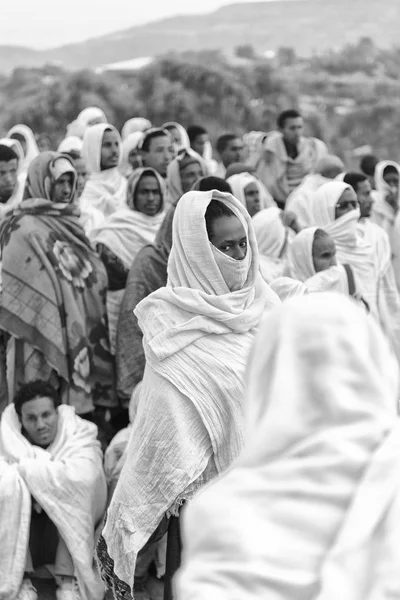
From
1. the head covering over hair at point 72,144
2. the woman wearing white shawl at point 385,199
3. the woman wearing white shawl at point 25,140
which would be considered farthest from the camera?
the woman wearing white shawl at point 25,140

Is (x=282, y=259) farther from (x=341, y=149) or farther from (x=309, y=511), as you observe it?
(x=341, y=149)

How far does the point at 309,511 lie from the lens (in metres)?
2.87

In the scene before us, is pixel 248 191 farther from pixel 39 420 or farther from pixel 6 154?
pixel 39 420

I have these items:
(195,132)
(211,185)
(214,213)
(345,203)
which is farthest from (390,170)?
(214,213)

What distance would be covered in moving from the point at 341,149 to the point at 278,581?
37084mm

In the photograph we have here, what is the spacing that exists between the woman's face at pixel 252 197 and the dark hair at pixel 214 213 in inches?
144

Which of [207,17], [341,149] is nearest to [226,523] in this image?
[341,149]

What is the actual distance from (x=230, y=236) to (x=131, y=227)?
2958mm

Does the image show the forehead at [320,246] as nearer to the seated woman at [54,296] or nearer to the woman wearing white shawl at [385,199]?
the seated woman at [54,296]

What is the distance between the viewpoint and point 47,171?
8.20m

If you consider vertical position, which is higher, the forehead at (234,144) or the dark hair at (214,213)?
the dark hair at (214,213)

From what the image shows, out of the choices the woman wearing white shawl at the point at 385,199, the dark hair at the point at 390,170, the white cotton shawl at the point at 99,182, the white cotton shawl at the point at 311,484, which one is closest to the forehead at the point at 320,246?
the white cotton shawl at the point at 99,182

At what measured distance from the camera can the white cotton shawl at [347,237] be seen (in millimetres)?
9508

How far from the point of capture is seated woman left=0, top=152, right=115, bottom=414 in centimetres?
783
